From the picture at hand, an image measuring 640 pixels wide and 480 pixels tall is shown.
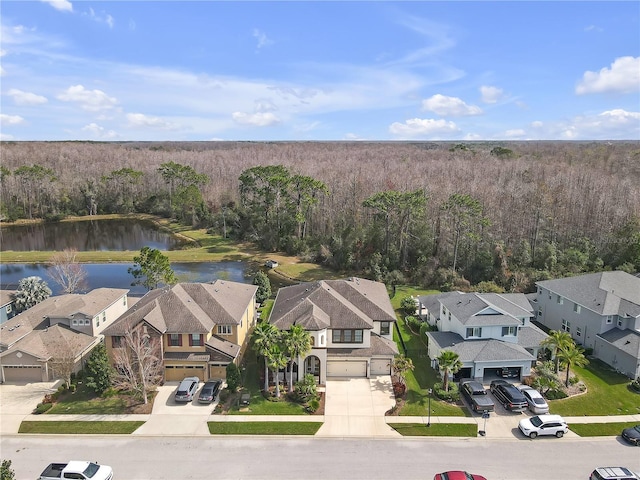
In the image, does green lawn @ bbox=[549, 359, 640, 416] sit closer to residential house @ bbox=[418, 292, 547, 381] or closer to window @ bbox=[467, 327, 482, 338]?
residential house @ bbox=[418, 292, 547, 381]

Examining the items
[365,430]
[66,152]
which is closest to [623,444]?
[365,430]

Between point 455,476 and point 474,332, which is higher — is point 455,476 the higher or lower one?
the lower one

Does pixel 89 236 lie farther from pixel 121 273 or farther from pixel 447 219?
pixel 447 219

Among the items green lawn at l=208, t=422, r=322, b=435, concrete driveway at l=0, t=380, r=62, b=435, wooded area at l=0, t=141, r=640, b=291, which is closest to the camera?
green lawn at l=208, t=422, r=322, b=435

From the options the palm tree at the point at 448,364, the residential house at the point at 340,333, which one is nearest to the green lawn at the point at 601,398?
the palm tree at the point at 448,364

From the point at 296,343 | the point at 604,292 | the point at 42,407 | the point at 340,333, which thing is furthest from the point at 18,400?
the point at 604,292

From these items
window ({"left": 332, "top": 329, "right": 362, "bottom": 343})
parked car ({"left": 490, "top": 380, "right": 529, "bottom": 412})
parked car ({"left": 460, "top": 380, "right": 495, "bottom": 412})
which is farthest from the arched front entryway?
parked car ({"left": 490, "top": 380, "right": 529, "bottom": 412})
